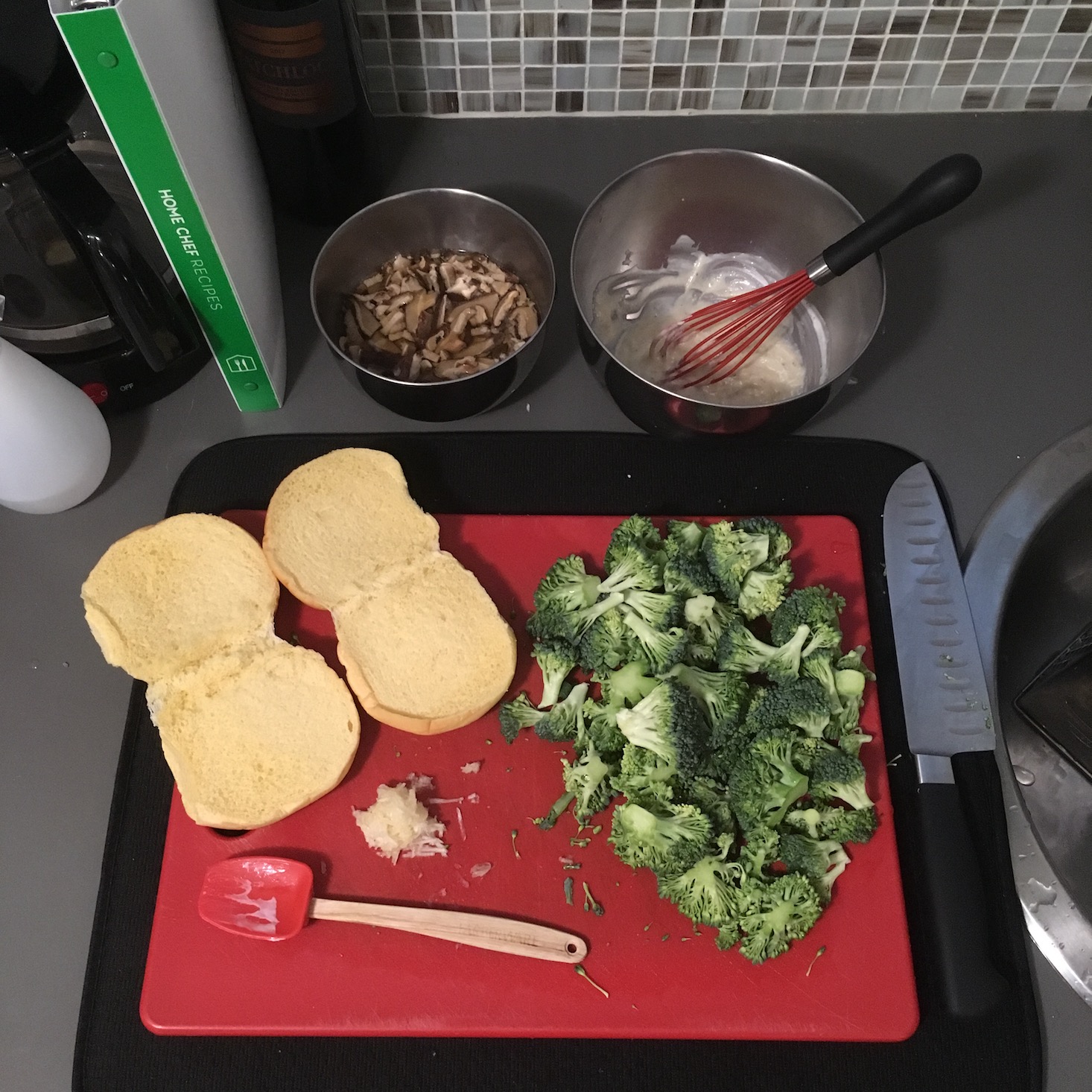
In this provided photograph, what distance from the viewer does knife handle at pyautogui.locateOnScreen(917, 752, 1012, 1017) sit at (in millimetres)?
1094

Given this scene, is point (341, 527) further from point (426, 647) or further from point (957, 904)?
point (957, 904)

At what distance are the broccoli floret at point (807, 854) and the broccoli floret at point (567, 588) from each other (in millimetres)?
382

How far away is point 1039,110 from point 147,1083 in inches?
80.1

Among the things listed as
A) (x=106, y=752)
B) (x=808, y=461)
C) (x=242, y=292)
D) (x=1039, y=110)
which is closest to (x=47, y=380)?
(x=242, y=292)

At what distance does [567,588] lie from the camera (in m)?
1.20

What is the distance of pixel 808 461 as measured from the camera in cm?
138

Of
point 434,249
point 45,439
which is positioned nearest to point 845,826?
point 434,249

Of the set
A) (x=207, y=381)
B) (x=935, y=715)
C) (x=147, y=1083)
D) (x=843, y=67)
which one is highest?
(x=843, y=67)

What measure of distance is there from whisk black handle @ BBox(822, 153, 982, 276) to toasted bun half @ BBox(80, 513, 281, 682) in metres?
0.88

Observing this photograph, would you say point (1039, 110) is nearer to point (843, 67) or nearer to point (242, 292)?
point (843, 67)

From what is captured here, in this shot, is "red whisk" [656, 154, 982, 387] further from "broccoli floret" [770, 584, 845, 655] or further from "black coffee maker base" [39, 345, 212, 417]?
"black coffee maker base" [39, 345, 212, 417]

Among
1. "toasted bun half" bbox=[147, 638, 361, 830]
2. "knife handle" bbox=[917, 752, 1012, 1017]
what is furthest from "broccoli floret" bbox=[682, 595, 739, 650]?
"toasted bun half" bbox=[147, 638, 361, 830]

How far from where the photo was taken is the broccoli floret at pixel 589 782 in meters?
1.13

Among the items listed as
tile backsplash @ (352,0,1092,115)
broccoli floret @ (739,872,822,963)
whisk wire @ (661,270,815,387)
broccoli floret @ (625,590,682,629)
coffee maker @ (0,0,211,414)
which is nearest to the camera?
coffee maker @ (0,0,211,414)
